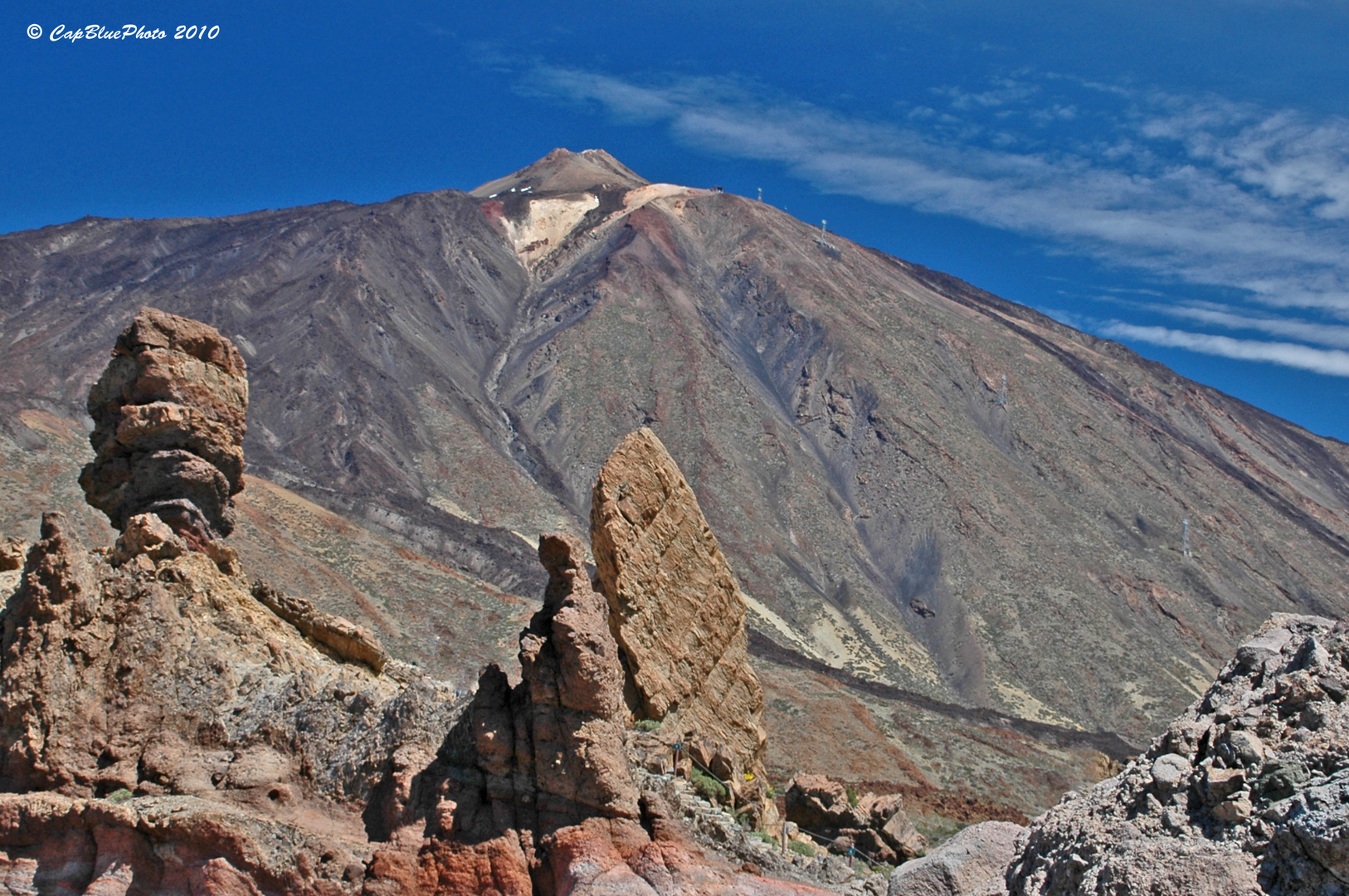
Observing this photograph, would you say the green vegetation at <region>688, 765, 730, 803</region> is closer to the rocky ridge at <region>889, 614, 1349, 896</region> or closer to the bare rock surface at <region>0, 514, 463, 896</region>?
the bare rock surface at <region>0, 514, 463, 896</region>

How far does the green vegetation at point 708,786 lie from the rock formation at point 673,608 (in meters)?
0.50

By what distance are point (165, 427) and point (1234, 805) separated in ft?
50.3

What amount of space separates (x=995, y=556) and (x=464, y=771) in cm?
9173

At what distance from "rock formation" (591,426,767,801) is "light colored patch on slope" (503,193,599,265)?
150m

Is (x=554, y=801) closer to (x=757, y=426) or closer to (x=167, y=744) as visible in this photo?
(x=167, y=744)

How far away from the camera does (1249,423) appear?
184875 millimetres

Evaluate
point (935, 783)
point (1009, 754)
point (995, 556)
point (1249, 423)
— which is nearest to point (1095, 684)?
point (995, 556)

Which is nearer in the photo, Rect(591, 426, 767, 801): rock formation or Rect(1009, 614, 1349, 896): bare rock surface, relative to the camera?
Rect(1009, 614, 1349, 896): bare rock surface

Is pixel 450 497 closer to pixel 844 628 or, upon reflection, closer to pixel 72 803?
pixel 844 628

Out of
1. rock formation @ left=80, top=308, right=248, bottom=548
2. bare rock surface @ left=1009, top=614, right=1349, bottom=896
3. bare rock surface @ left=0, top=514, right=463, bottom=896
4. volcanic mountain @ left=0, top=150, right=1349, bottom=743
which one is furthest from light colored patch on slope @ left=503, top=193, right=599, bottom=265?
bare rock surface @ left=1009, top=614, right=1349, bottom=896

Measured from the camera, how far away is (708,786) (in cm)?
1659

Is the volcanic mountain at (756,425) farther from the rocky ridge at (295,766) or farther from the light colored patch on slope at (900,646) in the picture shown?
the rocky ridge at (295,766)

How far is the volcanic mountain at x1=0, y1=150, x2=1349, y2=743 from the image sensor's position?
272 feet

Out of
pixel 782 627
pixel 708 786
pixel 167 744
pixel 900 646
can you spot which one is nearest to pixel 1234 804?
pixel 167 744
